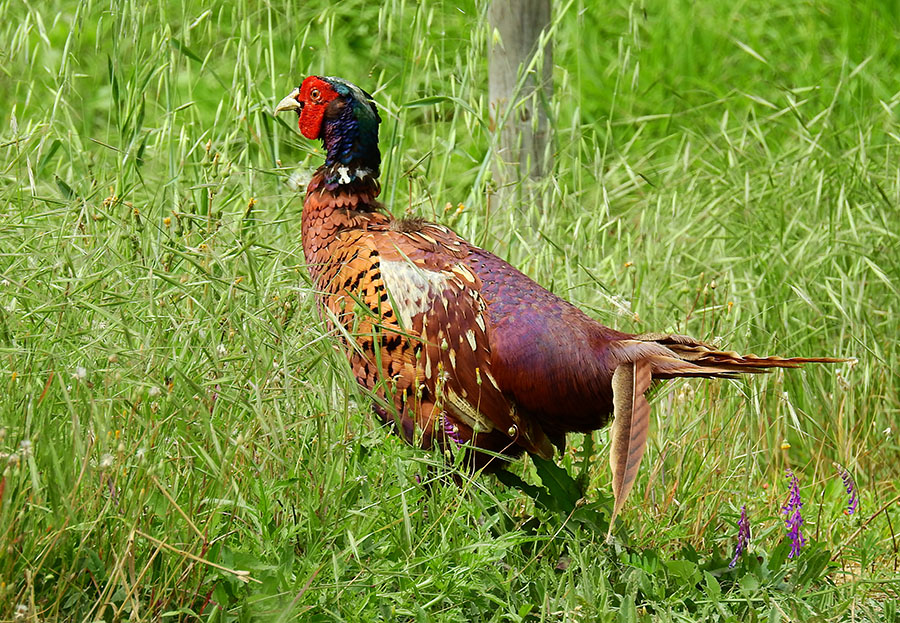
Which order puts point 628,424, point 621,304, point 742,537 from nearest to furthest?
point 628,424, point 742,537, point 621,304

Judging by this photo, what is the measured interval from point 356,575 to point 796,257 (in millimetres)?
2340

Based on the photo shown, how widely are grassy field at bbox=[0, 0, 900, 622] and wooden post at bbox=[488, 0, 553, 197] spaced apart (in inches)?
5.8

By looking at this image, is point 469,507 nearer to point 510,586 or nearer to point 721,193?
point 510,586

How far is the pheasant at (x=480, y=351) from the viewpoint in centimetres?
285

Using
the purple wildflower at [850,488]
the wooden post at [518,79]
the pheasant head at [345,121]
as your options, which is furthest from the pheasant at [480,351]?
the wooden post at [518,79]

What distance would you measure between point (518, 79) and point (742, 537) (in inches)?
75.9

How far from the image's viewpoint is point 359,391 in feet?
9.27

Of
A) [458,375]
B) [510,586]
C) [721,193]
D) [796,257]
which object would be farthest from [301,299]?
[721,193]

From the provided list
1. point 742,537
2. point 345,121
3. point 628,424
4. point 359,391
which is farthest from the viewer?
point 345,121

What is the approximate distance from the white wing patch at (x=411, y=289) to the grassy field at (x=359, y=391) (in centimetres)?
29

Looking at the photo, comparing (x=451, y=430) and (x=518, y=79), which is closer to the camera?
(x=451, y=430)

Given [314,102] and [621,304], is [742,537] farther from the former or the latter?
[314,102]

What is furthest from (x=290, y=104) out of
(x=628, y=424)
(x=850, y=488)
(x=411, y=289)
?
(x=850, y=488)

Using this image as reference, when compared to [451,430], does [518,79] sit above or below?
above
